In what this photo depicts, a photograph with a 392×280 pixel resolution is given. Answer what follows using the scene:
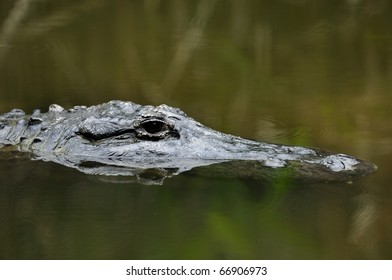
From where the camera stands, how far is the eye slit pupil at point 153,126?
4.35 meters

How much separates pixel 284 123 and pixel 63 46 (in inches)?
120

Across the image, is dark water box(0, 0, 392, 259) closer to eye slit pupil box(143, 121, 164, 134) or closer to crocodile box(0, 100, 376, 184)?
crocodile box(0, 100, 376, 184)

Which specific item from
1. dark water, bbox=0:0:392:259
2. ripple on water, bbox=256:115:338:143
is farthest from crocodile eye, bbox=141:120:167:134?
ripple on water, bbox=256:115:338:143

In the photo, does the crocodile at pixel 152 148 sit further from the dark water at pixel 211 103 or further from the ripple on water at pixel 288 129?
the ripple on water at pixel 288 129

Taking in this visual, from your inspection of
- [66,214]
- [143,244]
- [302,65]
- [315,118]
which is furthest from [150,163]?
[302,65]

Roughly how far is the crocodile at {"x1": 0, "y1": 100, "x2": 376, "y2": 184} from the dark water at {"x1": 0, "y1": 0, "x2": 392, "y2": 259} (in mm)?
134

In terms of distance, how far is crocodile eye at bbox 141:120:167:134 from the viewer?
171 inches

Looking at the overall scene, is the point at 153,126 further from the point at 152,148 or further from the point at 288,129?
the point at 288,129

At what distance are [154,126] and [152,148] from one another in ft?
0.45

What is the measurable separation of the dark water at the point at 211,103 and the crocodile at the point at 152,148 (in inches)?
5.3

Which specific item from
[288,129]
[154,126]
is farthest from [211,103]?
[154,126]

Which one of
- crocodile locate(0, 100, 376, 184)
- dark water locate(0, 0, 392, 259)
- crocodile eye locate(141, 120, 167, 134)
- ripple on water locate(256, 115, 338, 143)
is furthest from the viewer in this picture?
ripple on water locate(256, 115, 338, 143)

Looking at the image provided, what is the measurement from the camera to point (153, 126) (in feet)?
14.3

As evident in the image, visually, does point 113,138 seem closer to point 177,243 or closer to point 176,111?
point 176,111
